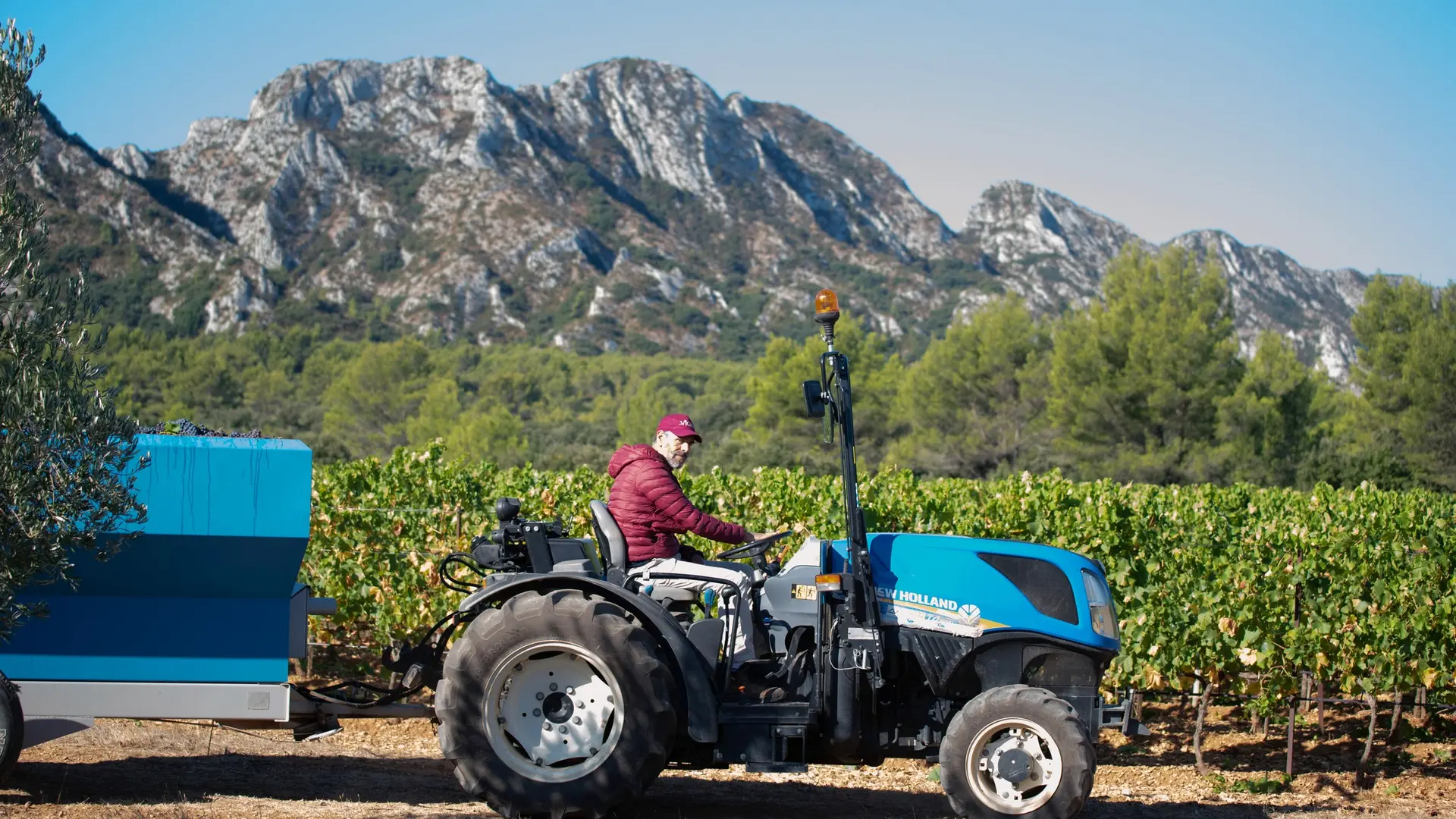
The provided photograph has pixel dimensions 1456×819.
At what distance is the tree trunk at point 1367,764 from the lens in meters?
7.84

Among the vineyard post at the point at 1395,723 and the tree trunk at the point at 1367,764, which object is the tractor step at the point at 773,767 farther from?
the vineyard post at the point at 1395,723

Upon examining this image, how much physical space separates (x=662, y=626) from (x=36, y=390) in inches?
98.7

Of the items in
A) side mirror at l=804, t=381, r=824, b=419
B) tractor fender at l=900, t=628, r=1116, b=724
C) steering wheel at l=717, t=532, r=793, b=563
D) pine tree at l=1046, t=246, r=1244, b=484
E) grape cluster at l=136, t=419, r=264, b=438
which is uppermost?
pine tree at l=1046, t=246, r=1244, b=484

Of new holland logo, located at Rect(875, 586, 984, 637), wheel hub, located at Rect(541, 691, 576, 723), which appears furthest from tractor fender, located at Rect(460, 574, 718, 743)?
new holland logo, located at Rect(875, 586, 984, 637)

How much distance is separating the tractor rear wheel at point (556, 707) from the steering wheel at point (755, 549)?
64 cm

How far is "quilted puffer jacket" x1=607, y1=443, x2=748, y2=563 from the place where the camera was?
18.9 feet

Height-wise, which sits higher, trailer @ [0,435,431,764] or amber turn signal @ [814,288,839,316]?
amber turn signal @ [814,288,839,316]

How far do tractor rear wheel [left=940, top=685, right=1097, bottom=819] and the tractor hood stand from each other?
31 cm

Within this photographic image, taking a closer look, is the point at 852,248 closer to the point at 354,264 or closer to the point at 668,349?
the point at 668,349

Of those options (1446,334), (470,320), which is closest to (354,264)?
(470,320)

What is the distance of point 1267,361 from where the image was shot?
143 feet

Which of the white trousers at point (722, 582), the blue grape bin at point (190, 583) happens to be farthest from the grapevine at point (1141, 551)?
the blue grape bin at point (190, 583)

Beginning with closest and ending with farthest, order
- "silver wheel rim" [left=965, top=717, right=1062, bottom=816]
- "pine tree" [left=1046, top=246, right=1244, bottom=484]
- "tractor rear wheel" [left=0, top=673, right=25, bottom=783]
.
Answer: "silver wheel rim" [left=965, top=717, right=1062, bottom=816]
"tractor rear wheel" [left=0, top=673, right=25, bottom=783]
"pine tree" [left=1046, top=246, right=1244, bottom=484]

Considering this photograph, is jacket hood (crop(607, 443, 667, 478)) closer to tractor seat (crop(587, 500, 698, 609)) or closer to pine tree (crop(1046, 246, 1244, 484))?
tractor seat (crop(587, 500, 698, 609))
